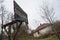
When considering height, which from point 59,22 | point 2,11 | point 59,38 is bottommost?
point 59,38

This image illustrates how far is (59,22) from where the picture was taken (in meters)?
40.1

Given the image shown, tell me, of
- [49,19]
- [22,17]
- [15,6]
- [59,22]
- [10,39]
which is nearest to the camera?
[15,6]

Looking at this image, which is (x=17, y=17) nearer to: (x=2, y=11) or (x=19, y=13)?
(x=19, y=13)

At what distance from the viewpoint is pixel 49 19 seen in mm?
32844

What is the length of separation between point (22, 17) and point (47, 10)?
23.4 metres

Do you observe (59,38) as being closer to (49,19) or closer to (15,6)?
(49,19)

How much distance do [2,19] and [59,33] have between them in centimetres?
1299

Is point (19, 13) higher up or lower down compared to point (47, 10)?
lower down

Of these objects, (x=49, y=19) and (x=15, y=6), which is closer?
(x=15, y=6)

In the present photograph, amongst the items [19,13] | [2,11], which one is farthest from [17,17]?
[2,11]

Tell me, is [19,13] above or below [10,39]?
above

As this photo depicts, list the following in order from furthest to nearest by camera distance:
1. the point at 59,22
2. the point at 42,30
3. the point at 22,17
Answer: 1. the point at 42,30
2. the point at 59,22
3. the point at 22,17

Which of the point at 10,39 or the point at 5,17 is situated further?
the point at 5,17

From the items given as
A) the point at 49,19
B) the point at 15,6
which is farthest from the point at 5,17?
the point at 15,6
